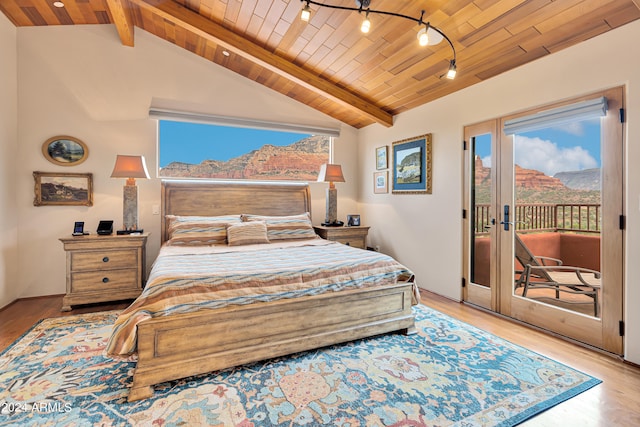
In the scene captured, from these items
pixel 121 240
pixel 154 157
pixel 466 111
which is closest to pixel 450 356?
pixel 466 111

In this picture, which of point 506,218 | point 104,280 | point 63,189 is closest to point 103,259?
point 104,280

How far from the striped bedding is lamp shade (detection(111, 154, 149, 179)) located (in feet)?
3.53

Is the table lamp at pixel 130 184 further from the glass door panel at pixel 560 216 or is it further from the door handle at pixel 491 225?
the glass door panel at pixel 560 216

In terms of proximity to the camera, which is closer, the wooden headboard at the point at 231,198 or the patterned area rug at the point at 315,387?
the patterned area rug at the point at 315,387

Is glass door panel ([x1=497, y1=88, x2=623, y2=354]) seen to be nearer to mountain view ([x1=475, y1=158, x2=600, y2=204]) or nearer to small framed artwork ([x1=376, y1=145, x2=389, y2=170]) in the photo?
mountain view ([x1=475, y1=158, x2=600, y2=204])

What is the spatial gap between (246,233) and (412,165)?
8.17 ft

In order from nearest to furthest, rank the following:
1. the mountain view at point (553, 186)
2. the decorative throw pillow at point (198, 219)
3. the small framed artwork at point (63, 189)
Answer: the mountain view at point (553, 186) < the small framed artwork at point (63, 189) < the decorative throw pillow at point (198, 219)

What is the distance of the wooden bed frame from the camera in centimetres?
192

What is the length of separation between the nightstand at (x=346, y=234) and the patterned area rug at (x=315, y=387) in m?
2.08

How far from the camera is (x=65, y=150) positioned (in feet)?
12.3

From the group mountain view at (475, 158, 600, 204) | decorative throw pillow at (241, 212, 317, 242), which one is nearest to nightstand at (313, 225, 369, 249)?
decorative throw pillow at (241, 212, 317, 242)

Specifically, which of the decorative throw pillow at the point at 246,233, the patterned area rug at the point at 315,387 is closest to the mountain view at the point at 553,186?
the patterned area rug at the point at 315,387

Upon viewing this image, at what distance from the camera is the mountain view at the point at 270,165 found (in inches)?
175

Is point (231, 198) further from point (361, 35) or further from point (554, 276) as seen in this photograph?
point (554, 276)
